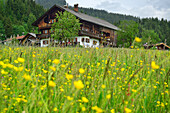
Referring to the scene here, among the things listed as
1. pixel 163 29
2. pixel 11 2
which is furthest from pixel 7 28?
pixel 163 29

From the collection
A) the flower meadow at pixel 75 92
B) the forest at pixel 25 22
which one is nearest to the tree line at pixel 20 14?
the forest at pixel 25 22

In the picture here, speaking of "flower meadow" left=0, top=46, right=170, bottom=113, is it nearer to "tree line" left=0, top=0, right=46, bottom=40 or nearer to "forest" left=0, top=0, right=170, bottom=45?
"forest" left=0, top=0, right=170, bottom=45

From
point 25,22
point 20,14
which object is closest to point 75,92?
point 25,22

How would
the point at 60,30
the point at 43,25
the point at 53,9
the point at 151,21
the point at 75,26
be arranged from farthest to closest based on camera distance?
the point at 151,21 < the point at 43,25 < the point at 53,9 < the point at 75,26 < the point at 60,30

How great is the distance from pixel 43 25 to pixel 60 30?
16.7 meters

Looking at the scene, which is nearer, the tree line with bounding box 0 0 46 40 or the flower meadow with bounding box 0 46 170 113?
the flower meadow with bounding box 0 46 170 113

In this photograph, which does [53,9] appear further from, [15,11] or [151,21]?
[151,21]

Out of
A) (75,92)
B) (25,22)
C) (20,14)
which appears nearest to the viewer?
(75,92)

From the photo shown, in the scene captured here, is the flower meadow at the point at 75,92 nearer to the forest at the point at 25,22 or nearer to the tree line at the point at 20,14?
the forest at the point at 25,22

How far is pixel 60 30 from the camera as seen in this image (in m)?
22.5

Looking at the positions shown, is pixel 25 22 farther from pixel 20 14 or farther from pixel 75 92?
pixel 75 92

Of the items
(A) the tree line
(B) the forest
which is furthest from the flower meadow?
(A) the tree line

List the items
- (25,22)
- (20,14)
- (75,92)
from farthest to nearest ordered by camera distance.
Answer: (20,14) < (25,22) < (75,92)

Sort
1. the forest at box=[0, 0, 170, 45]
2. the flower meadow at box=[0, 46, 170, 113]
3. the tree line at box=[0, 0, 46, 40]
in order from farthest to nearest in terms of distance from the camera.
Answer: the tree line at box=[0, 0, 46, 40]
the forest at box=[0, 0, 170, 45]
the flower meadow at box=[0, 46, 170, 113]
